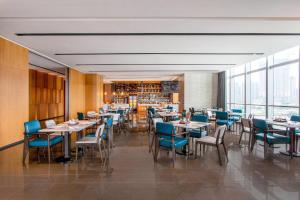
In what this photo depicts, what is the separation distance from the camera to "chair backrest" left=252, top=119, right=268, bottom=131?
4551 millimetres

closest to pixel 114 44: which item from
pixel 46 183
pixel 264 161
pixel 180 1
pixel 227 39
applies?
pixel 180 1

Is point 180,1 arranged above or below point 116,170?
above

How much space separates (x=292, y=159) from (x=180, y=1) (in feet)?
14.4

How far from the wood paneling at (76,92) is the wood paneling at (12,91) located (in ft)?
13.3

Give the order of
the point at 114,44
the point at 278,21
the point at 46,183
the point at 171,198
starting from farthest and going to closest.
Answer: the point at 114,44
the point at 278,21
the point at 46,183
the point at 171,198

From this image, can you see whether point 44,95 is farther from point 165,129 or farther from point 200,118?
point 165,129

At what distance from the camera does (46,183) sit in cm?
320

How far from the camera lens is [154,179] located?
3.35 meters

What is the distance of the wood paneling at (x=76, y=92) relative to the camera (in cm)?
1024

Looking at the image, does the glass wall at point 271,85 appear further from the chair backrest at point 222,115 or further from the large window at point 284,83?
the chair backrest at point 222,115

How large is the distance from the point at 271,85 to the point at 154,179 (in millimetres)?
7016

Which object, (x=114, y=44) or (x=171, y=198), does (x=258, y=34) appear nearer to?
(x=114, y=44)

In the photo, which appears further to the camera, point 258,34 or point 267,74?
point 267,74

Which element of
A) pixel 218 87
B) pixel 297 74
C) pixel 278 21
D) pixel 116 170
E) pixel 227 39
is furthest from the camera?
pixel 218 87
